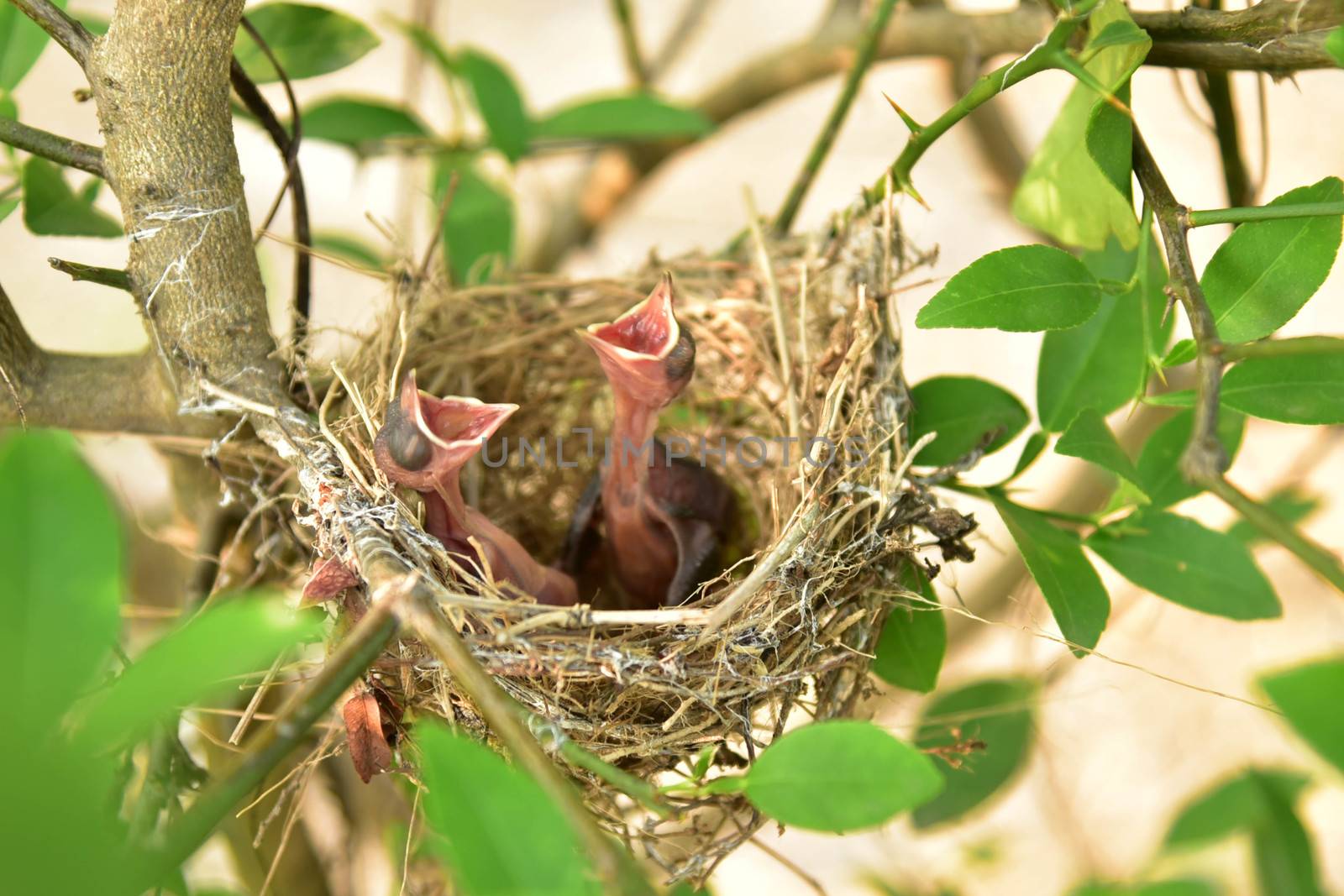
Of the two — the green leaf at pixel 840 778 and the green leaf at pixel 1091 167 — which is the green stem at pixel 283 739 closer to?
the green leaf at pixel 840 778

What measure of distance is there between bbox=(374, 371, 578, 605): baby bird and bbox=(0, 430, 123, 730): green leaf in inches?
13.0

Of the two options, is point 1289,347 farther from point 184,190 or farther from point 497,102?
point 497,102

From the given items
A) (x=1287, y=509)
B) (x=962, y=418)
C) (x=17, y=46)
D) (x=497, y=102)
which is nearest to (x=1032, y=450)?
(x=962, y=418)

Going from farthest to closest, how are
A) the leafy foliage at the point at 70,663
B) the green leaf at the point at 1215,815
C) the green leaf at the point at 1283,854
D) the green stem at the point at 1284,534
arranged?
the green leaf at the point at 1215,815
the green leaf at the point at 1283,854
the green stem at the point at 1284,534
the leafy foliage at the point at 70,663

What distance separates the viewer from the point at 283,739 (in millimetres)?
374

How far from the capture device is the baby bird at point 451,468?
0.66 m

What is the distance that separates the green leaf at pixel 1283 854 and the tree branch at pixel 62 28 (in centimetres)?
98

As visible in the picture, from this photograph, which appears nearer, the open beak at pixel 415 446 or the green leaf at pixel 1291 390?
the green leaf at pixel 1291 390

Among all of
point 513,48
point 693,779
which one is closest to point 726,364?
point 693,779

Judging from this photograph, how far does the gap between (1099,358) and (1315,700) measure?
46 centimetres

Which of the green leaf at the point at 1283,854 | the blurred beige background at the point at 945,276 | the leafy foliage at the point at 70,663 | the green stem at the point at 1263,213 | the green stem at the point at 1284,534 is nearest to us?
the leafy foliage at the point at 70,663

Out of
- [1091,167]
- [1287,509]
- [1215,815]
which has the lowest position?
[1215,815]

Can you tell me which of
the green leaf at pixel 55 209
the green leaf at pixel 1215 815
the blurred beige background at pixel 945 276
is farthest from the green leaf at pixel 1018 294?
the blurred beige background at pixel 945 276

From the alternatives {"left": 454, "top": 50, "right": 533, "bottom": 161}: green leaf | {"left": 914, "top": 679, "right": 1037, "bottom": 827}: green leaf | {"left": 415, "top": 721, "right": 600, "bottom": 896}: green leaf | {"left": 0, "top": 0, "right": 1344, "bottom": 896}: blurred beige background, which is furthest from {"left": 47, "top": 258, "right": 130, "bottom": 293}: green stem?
{"left": 0, "top": 0, "right": 1344, "bottom": 896}: blurred beige background
